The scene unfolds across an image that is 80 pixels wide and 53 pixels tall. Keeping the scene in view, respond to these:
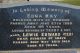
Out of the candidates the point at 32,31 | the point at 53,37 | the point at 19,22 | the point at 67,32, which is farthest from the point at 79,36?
the point at 19,22

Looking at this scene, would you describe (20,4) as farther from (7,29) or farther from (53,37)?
(53,37)

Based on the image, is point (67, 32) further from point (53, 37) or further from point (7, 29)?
point (7, 29)

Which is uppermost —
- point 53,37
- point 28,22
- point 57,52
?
point 28,22

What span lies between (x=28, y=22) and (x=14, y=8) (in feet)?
0.50

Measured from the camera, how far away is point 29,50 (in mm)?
1648

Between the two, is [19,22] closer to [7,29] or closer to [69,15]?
[7,29]

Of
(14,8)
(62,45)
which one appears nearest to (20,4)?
(14,8)

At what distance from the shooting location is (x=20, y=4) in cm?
165

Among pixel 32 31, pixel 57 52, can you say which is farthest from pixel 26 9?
pixel 57 52

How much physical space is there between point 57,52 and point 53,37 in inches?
4.7

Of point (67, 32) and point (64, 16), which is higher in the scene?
point (64, 16)

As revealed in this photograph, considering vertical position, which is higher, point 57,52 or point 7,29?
point 7,29

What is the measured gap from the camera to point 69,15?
5.48 feet

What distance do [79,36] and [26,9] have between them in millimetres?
467
